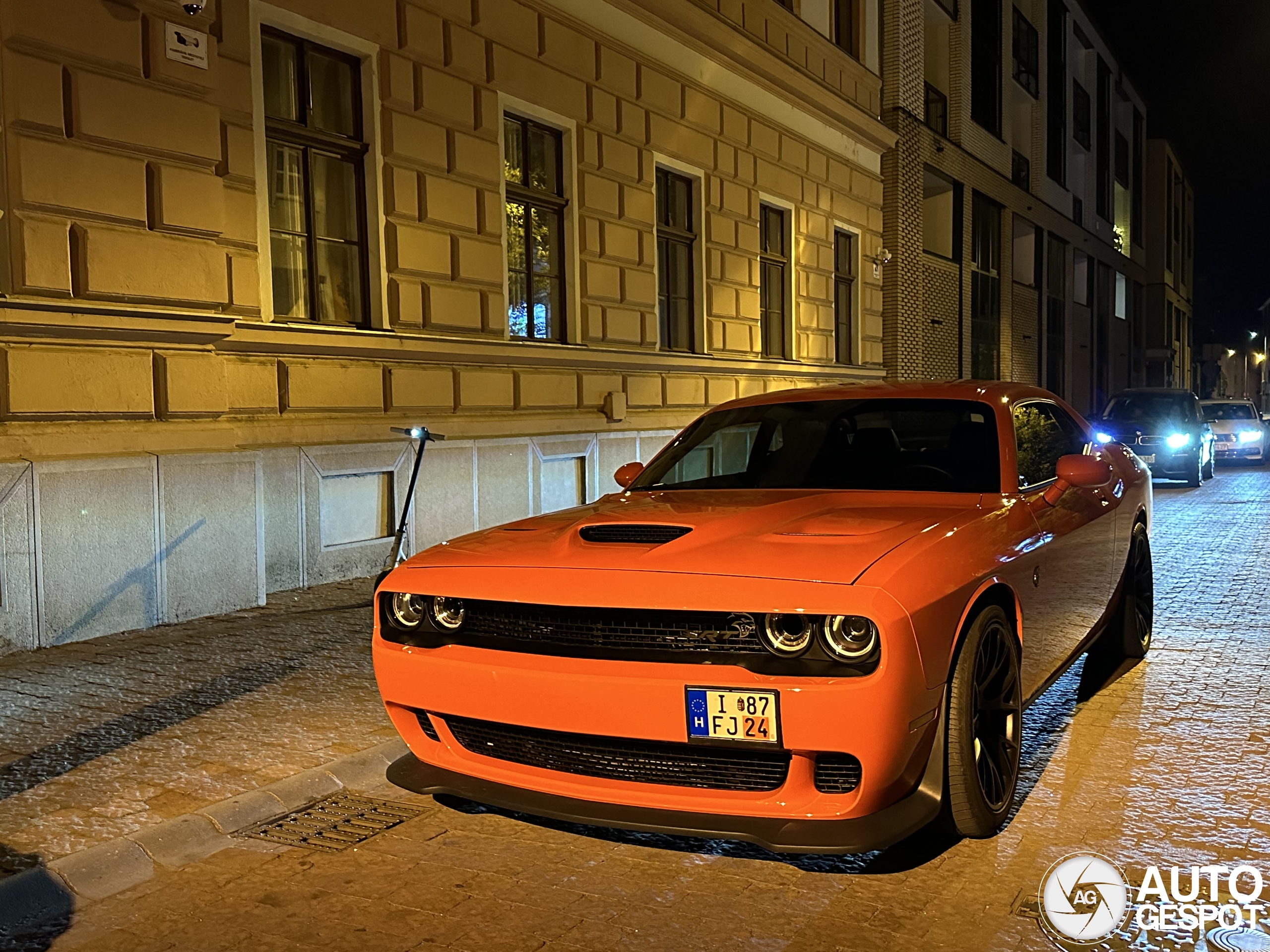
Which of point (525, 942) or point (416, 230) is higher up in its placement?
point (416, 230)

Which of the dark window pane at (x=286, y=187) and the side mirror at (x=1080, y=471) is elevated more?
the dark window pane at (x=286, y=187)

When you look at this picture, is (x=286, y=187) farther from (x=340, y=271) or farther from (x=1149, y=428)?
(x=1149, y=428)

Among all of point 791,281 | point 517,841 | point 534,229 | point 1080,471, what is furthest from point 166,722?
point 791,281

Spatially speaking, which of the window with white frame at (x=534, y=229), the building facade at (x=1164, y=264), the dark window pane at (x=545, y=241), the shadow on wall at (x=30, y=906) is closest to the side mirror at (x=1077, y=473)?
the shadow on wall at (x=30, y=906)

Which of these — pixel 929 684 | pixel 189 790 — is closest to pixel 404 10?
pixel 189 790

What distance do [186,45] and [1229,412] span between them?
1021 inches

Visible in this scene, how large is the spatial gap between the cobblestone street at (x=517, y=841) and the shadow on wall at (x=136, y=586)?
0.64m

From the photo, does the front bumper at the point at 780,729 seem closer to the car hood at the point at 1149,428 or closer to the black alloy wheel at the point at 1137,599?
the black alloy wheel at the point at 1137,599

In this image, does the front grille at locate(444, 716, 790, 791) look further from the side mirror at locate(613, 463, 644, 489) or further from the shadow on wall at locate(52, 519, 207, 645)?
the shadow on wall at locate(52, 519, 207, 645)

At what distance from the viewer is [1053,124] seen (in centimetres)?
3556

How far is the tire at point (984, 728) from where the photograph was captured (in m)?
3.60

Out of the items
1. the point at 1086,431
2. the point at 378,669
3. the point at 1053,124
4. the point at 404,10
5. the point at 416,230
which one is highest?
the point at 1053,124

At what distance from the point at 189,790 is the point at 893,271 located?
62.0 feet

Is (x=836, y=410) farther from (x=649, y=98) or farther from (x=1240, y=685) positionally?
(x=649, y=98)
